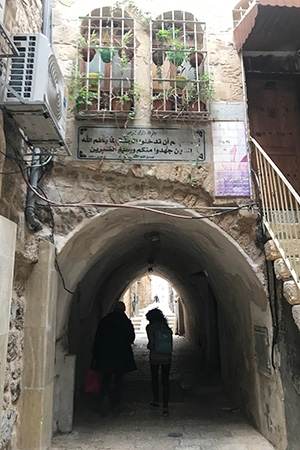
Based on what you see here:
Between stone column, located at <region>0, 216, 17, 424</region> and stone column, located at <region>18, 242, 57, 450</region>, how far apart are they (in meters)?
0.73

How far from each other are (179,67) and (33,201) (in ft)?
9.91

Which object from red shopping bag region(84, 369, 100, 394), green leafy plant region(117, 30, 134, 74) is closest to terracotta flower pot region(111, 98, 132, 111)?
green leafy plant region(117, 30, 134, 74)

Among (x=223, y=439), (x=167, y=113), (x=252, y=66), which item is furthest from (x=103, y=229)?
(x=252, y=66)

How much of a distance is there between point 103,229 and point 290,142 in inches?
143

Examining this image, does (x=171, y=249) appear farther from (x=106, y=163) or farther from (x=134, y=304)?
(x=134, y=304)

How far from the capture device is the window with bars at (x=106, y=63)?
4.67 metres

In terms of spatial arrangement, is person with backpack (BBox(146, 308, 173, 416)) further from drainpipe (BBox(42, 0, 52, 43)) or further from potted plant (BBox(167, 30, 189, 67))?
drainpipe (BBox(42, 0, 52, 43))

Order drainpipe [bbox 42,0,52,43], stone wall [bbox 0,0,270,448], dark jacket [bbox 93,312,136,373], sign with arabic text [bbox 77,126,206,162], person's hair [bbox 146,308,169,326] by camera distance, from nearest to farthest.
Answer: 1. stone wall [bbox 0,0,270,448]
2. drainpipe [bbox 42,0,52,43]
3. sign with arabic text [bbox 77,126,206,162]
4. dark jacket [bbox 93,312,136,373]
5. person's hair [bbox 146,308,169,326]

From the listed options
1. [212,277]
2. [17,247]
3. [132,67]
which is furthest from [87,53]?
[212,277]

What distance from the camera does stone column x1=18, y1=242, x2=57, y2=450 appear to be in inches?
141

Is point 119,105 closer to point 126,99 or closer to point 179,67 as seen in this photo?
point 126,99

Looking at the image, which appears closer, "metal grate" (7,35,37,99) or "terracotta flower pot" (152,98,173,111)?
"metal grate" (7,35,37,99)

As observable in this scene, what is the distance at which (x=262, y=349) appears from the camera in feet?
15.0

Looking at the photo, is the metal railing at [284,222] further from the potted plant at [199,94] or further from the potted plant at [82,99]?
the potted plant at [82,99]
